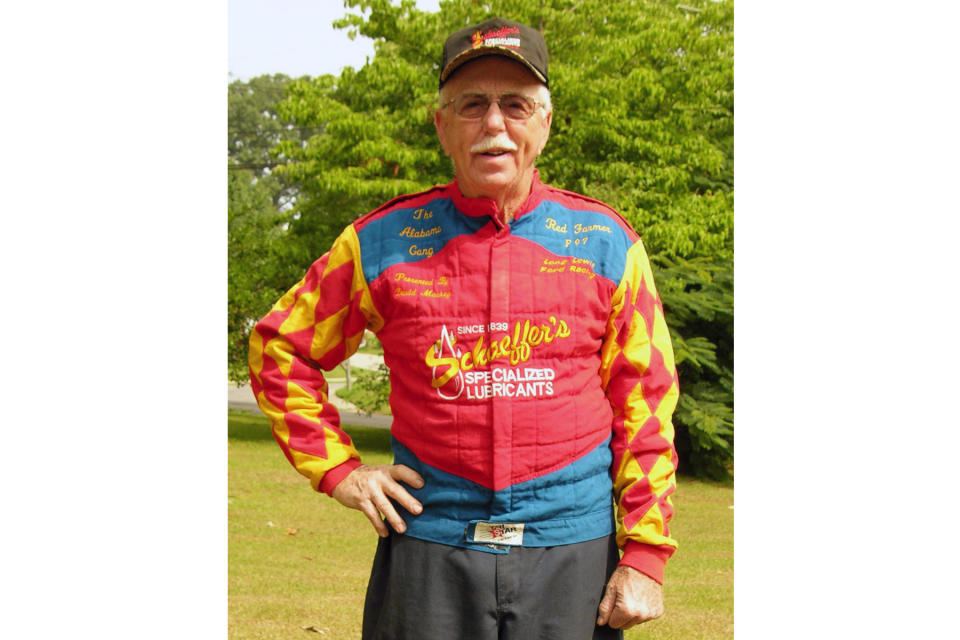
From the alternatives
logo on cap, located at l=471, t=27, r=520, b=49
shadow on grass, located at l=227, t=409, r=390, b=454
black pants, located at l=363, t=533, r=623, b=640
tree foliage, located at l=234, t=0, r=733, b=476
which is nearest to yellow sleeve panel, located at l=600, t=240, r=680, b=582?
black pants, located at l=363, t=533, r=623, b=640

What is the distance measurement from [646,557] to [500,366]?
1.64 ft

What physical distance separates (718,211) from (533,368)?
736 cm

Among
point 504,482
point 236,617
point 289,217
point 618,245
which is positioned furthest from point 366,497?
point 289,217

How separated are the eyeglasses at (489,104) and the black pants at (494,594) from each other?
2.95 feet

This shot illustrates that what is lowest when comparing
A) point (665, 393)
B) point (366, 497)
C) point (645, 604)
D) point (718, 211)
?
point (645, 604)

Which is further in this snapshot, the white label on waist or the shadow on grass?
the shadow on grass

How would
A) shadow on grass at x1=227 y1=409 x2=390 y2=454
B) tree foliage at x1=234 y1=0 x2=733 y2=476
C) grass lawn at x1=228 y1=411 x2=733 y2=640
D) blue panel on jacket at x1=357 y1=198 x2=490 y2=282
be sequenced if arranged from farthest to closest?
shadow on grass at x1=227 y1=409 x2=390 y2=454, tree foliage at x1=234 y1=0 x2=733 y2=476, grass lawn at x1=228 y1=411 x2=733 y2=640, blue panel on jacket at x1=357 y1=198 x2=490 y2=282

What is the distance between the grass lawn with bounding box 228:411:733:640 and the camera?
164 inches

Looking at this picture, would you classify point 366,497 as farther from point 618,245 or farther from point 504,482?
point 618,245

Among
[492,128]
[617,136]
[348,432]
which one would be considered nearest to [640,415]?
[492,128]

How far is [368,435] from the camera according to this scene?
11.7 m

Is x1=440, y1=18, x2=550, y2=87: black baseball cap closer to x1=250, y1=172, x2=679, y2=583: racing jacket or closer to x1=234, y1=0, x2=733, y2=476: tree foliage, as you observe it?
x1=250, y1=172, x2=679, y2=583: racing jacket

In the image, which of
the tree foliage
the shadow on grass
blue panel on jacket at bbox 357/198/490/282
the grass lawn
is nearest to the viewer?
blue panel on jacket at bbox 357/198/490/282

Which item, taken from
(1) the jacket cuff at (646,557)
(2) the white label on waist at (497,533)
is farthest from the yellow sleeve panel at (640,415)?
(2) the white label on waist at (497,533)
